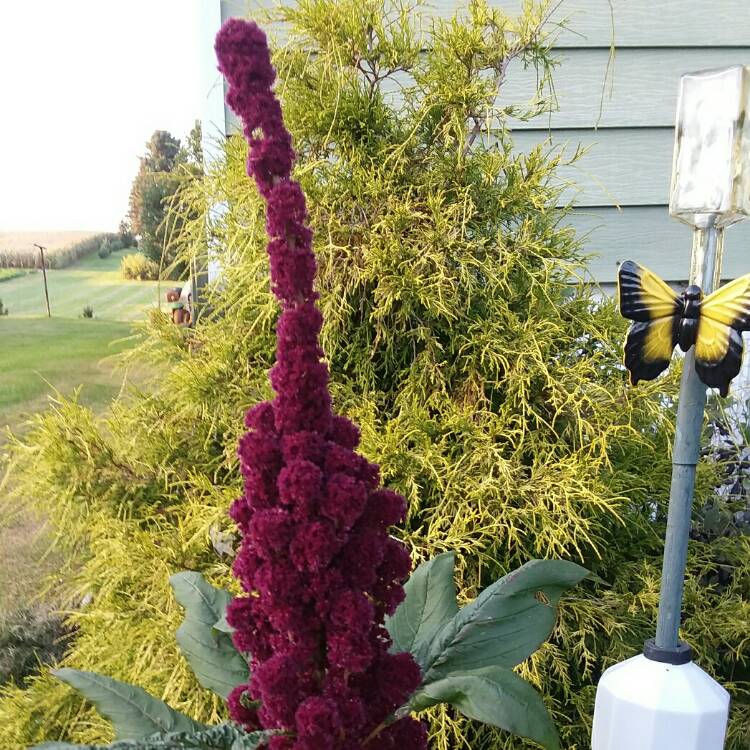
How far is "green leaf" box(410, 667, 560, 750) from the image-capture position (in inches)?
24.1

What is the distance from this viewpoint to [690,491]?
2.41 feet

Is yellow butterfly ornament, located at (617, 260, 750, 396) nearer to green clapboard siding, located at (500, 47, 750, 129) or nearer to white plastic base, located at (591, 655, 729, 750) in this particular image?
white plastic base, located at (591, 655, 729, 750)

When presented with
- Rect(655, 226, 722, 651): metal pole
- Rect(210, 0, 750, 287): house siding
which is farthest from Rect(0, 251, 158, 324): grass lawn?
Rect(655, 226, 722, 651): metal pole

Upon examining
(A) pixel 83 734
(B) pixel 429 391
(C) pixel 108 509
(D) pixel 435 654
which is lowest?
(A) pixel 83 734

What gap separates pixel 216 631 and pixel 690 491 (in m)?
0.56

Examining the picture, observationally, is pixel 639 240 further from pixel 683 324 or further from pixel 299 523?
pixel 299 523

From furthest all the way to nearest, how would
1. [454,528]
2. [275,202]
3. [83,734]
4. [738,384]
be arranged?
1. [738,384]
2. [83,734]
3. [454,528]
4. [275,202]

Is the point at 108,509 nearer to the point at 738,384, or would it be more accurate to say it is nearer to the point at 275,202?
the point at 275,202

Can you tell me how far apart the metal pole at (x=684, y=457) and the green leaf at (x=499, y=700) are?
171 mm

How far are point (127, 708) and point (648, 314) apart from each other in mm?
694

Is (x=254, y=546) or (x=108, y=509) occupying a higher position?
(x=254, y=546)

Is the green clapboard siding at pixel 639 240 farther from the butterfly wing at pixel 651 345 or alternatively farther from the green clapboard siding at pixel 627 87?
the butterfly wing at pixel 651 345

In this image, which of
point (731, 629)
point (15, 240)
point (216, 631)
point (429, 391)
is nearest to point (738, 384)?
point (731, 629)

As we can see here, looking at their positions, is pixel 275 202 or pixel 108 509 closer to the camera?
pixel 275 202
